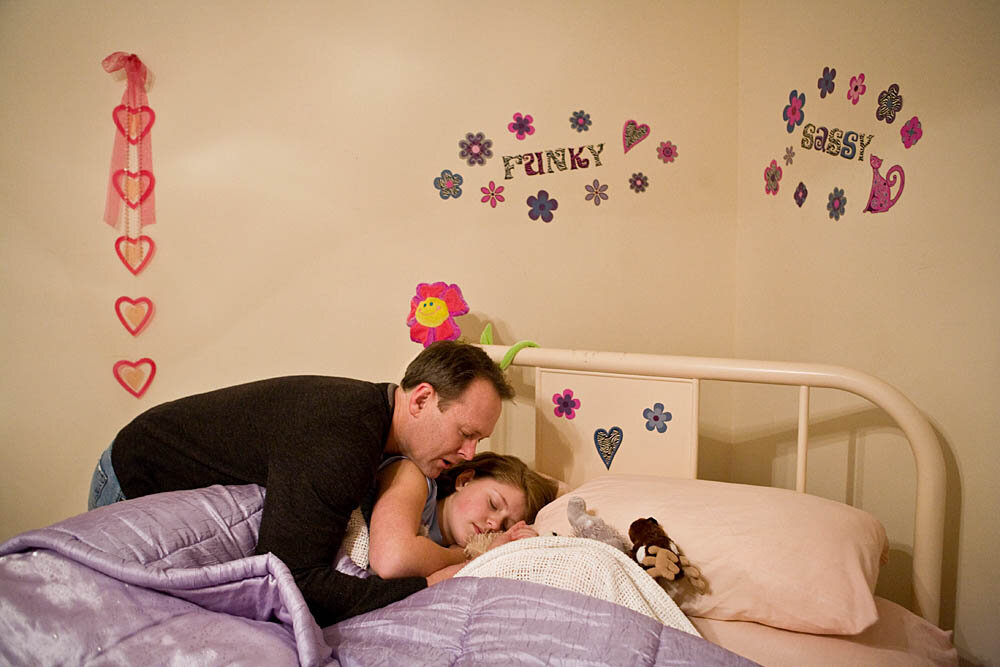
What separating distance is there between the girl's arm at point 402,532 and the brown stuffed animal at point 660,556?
375mm

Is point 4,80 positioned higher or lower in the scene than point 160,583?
higher

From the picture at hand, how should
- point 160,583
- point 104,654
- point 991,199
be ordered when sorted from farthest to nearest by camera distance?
point 991,199 < point 160,583 < point 104,654

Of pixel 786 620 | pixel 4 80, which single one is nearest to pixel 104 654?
pixel 786 620

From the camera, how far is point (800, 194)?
1.90 m

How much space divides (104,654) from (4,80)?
187 cm

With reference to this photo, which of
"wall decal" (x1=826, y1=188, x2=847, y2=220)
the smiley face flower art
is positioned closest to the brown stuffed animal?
the smiley face flower art

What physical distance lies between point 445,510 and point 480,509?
0.09 m

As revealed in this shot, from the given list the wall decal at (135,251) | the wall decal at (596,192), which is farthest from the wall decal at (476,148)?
the wall decal at (135,251)

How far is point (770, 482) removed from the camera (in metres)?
2.06

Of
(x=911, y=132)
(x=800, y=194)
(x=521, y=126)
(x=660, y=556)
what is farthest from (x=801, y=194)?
(x=660, y=556)

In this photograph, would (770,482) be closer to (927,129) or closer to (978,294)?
(978,294)

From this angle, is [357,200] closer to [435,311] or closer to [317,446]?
[435,311]

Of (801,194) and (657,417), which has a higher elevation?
(801,194)

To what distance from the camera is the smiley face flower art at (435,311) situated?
6.35 feet
